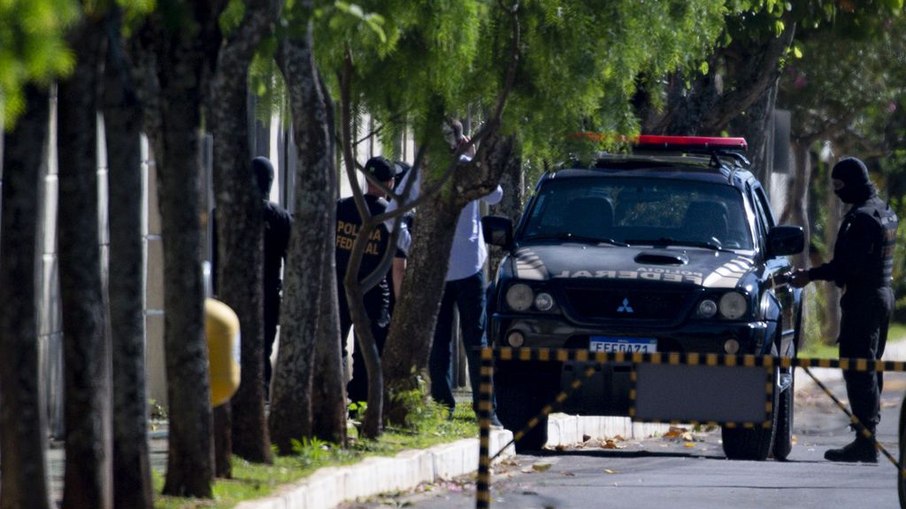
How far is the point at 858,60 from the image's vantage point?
97.9 feet

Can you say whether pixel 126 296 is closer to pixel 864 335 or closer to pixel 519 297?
pixel 519 297

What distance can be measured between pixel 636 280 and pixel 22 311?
220 inches

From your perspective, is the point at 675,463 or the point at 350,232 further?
the point at 350,232

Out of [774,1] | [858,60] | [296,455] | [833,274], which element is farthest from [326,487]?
[858,60]

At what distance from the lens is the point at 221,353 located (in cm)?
886

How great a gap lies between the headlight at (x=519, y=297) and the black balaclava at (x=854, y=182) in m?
2.47

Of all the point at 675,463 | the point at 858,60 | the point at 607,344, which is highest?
the point at 858,60

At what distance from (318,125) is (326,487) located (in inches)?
80.0

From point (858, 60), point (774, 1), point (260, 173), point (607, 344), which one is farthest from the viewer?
point (858, 60)

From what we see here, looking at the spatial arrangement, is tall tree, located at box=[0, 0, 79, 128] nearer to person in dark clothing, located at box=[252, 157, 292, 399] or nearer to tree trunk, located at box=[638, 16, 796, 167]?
person in dark clothing, located at box=[252, 157, 292, 399]

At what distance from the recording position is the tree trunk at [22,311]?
270 inches

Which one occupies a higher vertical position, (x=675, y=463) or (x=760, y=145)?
(x=760, y=145)

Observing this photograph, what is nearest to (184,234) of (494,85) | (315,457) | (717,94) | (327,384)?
(315,457)

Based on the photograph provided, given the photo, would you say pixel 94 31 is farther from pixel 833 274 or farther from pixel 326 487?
pixel 833 274
